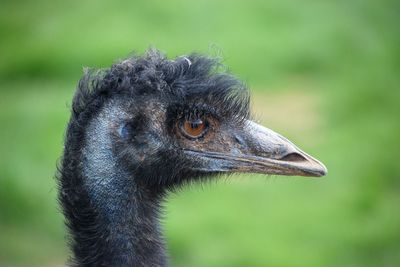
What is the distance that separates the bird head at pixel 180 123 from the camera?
554 cm

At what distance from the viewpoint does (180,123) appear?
18.5 ft

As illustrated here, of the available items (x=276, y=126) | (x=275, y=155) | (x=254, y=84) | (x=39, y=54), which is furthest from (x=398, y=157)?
(x=275, y=155)

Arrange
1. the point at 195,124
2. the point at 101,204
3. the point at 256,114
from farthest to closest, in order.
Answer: the point at 256,114 → the point at 195,124 → the point at 101,204

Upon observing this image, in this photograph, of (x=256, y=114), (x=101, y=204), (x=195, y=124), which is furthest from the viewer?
(x=256, y=114)

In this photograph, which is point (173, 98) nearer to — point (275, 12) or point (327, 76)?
point (327, 76)

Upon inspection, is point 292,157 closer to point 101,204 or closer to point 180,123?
point 180,123

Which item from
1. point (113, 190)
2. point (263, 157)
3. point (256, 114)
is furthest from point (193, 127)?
point (256, 114)

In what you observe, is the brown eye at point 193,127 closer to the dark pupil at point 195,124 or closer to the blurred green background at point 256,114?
the dark pupil at point 195,124

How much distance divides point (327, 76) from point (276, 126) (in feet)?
5.62

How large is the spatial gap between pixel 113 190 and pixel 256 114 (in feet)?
11.5

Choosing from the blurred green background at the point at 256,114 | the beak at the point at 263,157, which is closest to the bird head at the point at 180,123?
the beak at the point at 263,157

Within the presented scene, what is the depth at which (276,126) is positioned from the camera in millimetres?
12703

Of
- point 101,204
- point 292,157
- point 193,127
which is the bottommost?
point 101,204

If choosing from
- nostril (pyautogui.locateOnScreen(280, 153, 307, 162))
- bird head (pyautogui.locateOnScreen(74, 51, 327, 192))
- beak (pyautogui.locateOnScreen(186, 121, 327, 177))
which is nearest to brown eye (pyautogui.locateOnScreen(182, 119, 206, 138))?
bird head (pyautogui.locateOnScreen(74, 51, 327, 192))
